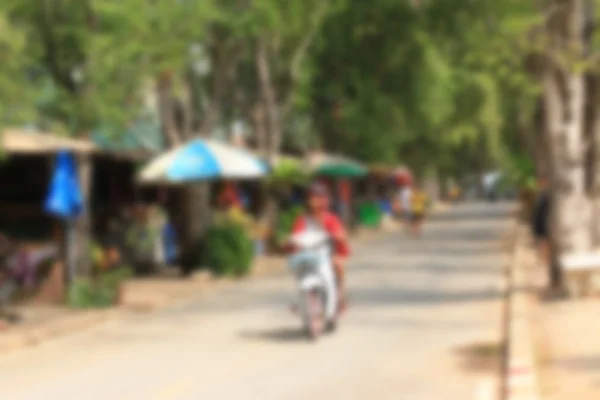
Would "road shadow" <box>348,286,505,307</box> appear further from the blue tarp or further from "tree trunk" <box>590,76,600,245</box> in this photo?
the blue tarp

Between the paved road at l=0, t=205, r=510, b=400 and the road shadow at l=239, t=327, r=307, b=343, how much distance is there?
0.01m

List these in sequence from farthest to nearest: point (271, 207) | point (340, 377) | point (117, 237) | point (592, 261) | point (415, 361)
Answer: point (271, 207) < point (117, 237) < point (592, 261) < point (415, 361) < point (340, 377)

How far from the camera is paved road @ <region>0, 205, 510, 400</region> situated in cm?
1002

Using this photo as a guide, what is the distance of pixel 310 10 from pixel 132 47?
13.2 m

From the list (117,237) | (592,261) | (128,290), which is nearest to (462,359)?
(592,261)

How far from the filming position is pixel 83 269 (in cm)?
1820

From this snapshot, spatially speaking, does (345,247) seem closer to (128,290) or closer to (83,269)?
(83,269)

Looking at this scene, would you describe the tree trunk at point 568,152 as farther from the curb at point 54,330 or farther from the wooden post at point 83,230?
the wooden post at point 83,230

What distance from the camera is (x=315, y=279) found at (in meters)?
13.4

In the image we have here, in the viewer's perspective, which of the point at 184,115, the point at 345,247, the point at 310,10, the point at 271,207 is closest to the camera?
the point at 345,247

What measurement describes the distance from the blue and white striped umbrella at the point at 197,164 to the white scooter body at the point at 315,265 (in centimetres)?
803

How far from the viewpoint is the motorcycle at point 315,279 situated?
13.4 meters

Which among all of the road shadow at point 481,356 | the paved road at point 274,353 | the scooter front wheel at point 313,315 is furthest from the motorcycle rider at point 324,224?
the road shadow at point 481,356

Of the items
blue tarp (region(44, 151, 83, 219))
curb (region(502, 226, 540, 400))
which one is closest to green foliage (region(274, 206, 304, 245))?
curb (region(502, 226, 540, 400))
